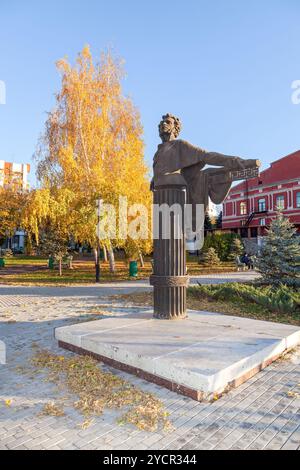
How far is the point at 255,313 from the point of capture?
762 centimetres

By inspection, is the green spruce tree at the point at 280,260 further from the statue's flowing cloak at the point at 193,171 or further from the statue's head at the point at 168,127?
the statue's head at the point at 168,127

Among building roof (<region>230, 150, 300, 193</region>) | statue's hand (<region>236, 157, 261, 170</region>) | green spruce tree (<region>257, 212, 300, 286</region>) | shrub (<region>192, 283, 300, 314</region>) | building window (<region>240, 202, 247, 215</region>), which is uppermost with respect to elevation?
building roof (<region>230, 150, 300, 193</region>)

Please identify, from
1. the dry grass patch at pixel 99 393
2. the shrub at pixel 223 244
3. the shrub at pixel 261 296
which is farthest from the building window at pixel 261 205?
the dry grass patch at pixel 99 393

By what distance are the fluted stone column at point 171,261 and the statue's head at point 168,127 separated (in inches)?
38.8

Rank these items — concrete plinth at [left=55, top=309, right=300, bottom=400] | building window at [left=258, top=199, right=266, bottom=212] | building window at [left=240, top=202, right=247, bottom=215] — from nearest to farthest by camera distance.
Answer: concrete plinth at [left=55, top=309, right=300, bottom=400] < building window at [left=258, top=199, right=266, bottom=212] < building window at [left=240, top=202, right=247, bottom=215]

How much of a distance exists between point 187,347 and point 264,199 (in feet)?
118

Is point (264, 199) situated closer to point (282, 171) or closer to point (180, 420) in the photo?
point (282, 171)

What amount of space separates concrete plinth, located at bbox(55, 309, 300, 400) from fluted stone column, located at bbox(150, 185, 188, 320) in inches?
11.6

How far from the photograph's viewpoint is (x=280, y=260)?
11109mm

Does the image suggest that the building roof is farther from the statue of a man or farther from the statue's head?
the statue of a man

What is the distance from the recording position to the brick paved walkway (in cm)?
246

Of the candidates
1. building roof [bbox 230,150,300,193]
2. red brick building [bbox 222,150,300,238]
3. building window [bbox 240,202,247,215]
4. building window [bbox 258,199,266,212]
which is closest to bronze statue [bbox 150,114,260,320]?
red brick building [bbox 222,150,300,238]

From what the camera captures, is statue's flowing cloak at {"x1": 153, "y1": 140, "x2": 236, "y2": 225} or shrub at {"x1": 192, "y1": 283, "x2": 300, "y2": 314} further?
shrub at {"x1": 192, "y1": 283, "x2": 300, "y2": 314}
